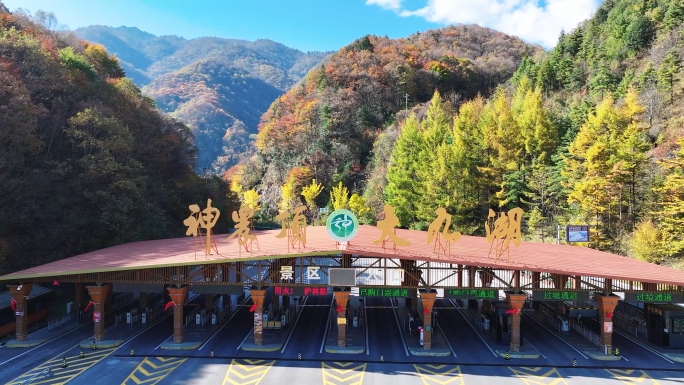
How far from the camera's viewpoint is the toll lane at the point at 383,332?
25219 mm

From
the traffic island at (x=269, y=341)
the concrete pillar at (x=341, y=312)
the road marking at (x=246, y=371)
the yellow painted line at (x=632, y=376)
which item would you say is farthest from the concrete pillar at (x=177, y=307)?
the yellow painted line at (x=632, y=376)

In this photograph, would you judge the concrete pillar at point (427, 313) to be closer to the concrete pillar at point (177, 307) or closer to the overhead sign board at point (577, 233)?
the concrete pillar at point (177, 307)

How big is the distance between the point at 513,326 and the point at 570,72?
63.5 m

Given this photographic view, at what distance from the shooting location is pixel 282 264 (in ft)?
86.9

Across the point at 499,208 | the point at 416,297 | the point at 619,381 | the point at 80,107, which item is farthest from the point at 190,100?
the point at 619,381

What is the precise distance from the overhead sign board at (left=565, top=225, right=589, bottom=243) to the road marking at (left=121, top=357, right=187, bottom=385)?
34.3 m

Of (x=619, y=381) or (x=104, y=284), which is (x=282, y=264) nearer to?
(x=104, y=284)

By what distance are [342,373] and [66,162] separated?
34.9 m

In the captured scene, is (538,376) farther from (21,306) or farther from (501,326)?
(21,306)

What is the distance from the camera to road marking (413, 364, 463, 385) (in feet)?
69.7

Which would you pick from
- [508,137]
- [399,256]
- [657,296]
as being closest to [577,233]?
[657,296]

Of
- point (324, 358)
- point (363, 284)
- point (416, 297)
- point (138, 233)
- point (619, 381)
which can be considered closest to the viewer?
point (619, 381)

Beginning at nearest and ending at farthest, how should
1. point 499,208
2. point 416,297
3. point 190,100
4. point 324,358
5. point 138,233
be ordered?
point 324,358, point 416,297, point 138,233, point 499,208, point 190,100

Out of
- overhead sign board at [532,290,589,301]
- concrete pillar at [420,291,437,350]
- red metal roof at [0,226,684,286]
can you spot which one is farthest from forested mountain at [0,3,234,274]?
overhead sign board at [532,290,589,301]
